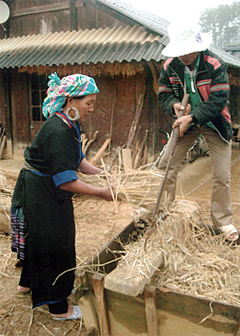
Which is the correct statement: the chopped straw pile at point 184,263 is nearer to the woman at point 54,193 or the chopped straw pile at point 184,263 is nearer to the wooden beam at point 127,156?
the woman at point 54,193

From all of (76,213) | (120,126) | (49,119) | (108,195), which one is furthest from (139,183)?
(120,126)

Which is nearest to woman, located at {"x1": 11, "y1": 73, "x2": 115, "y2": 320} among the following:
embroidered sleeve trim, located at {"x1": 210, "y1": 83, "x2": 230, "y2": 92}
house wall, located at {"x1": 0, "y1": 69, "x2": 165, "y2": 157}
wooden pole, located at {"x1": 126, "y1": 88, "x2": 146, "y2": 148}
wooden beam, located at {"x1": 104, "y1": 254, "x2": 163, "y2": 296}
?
wooden beam, located at {"x1": 104, "y1": 254, "x2": 163, "y2": 296}

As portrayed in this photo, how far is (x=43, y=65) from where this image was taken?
6148 mm

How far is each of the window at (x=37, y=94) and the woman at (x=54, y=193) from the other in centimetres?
603

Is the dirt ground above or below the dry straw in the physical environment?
below

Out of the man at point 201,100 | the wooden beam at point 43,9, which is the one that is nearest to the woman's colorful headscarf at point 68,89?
the man at point 201,100

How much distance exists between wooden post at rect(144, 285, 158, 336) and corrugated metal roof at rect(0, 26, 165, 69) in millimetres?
4238

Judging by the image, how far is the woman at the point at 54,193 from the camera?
6.71 ft

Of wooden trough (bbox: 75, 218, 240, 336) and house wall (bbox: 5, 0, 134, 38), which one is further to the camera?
house wall (bbox: 5, 0, 134, 38)

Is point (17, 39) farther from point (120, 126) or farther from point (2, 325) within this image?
point (2, 325)

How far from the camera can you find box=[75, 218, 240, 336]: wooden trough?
1.55 m

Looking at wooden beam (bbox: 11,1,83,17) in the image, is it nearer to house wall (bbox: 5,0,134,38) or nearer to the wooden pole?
house wall (bbox: 5,0,134,38)

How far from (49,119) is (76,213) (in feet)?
8.82

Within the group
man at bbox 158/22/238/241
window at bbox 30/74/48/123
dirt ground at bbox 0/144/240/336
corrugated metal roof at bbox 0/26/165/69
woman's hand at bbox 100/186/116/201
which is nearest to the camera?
woman's hand at bbox 100/186/116/201
